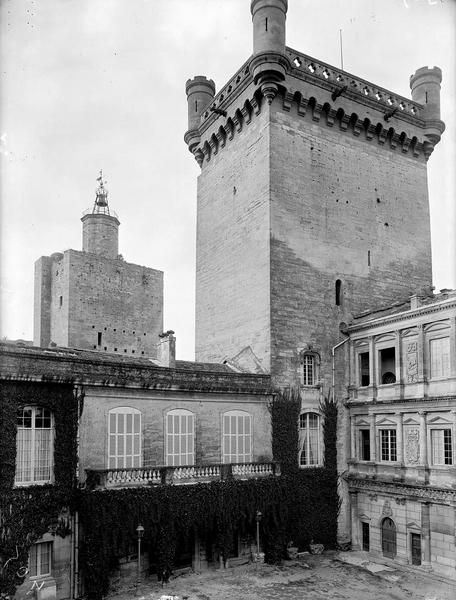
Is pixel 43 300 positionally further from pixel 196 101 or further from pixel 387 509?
pixel 387 509

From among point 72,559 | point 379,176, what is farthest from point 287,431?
point 379,176

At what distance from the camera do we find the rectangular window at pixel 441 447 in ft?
73.5

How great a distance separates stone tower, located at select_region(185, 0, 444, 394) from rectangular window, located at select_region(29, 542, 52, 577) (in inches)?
476

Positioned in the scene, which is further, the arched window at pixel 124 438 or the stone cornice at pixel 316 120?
the stone cornice at pixel 316 120

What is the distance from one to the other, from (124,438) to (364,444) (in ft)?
40.6

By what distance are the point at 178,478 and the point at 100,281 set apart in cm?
2440

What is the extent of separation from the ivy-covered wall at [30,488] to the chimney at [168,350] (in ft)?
18.5

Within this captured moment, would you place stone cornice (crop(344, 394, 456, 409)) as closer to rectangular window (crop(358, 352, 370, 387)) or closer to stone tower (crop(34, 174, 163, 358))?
rectangular window (crop(358, 352, 370, 387))

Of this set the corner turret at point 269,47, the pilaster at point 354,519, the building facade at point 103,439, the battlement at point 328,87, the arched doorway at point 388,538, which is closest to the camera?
the building facade at point 103,439

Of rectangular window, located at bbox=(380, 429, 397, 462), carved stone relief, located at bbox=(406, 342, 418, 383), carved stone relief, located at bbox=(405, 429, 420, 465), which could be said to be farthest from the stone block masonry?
carved stone relief, located at bbox=(405, 429, 420, 465)

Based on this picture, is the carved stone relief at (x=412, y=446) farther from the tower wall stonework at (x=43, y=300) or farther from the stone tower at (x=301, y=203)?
the tower wall stonework at (x=43, y=300)

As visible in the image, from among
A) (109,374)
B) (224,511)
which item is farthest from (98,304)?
(224,511)

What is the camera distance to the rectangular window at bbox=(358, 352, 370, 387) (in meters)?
28.1

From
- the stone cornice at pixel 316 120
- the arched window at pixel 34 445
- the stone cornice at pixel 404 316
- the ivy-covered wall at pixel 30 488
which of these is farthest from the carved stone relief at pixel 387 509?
the stone cornice at pixel 316 120
